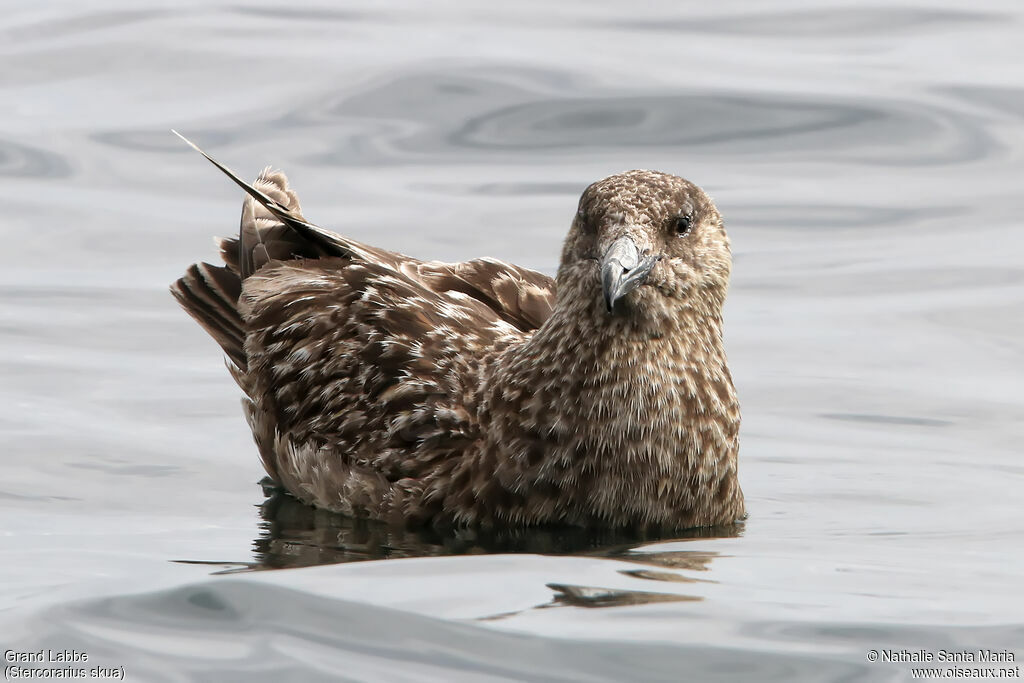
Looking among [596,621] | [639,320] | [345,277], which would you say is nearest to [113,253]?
[345,277]

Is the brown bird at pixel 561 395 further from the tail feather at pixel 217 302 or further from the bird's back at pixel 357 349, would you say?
the tail feather at pixel 217 302

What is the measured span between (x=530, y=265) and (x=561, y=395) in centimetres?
412

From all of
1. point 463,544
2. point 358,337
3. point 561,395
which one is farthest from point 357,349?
point 463,544

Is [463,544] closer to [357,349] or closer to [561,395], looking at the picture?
[561,395]

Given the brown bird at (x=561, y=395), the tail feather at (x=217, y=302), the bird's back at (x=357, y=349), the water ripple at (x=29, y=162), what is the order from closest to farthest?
the brown bird at (x=561, y=395), the bird's back at (x=357, y=349), the tail feather at (x=217, y=302), the water ripple at (x=29, y=162)

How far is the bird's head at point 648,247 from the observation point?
19.5ft

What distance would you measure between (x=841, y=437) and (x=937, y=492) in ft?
2.77

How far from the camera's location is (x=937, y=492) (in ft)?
22.5

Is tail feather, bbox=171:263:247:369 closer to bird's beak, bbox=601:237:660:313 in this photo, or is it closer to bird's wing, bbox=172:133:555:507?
bird's wing, bbox=172:133:555:507

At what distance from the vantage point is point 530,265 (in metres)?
10.2

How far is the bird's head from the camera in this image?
5945 millimetres

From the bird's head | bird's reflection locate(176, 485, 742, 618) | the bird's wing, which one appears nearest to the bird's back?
the bird's wing

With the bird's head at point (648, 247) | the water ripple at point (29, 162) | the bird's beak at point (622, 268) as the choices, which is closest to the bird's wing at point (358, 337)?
the bird's head at point (648, 247)

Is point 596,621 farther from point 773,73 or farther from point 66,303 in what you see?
point 773,73
